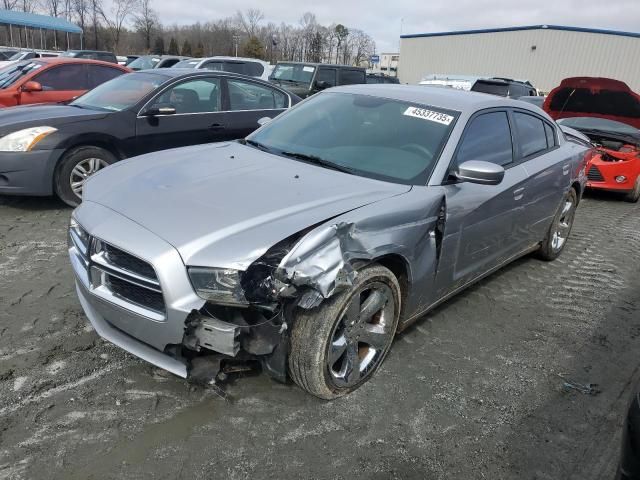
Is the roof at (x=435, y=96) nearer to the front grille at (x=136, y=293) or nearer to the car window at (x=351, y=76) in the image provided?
the front grille at (x=136, y=293)

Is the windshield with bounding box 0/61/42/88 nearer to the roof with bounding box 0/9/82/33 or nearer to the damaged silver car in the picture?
the damaged silver car

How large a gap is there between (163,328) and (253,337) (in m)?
0.42

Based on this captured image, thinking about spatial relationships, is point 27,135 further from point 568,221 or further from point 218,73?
point 568,221

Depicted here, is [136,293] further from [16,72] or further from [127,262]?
[16,72]

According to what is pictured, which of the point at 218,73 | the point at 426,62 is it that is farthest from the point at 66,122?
the point at 426,62

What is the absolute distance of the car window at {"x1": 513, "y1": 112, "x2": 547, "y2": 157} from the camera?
A: 4.20 metres

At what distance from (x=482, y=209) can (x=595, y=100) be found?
7.27 meters

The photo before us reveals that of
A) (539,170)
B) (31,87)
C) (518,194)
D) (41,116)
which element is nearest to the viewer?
(518,194)

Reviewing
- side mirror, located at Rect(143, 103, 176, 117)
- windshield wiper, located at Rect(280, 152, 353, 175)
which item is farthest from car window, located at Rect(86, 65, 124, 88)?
windshield wiper, located at Rect(280, 152, 353, 175)

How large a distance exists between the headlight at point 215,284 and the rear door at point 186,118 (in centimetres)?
423

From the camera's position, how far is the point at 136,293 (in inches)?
98.3

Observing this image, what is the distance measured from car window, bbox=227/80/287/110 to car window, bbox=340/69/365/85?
734 cm

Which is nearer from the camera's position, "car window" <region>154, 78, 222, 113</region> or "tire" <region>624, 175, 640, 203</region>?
"car window" <region>154, 78, 222, 113</region>

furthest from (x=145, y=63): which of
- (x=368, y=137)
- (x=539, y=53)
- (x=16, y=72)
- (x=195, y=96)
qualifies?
(x=539, y=53)
